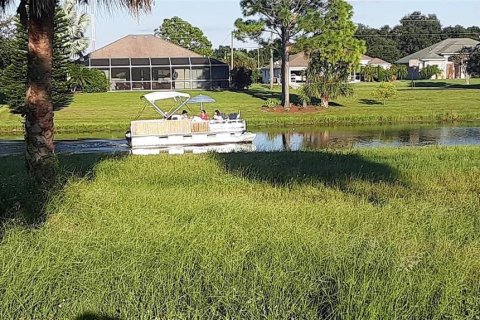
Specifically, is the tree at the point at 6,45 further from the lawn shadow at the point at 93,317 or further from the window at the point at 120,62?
the lawn shadow at the point at 93,317

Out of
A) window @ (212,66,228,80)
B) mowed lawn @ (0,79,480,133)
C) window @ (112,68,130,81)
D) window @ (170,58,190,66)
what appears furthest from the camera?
window @ (212,66,228,80)

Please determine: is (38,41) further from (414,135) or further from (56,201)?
(414,135)

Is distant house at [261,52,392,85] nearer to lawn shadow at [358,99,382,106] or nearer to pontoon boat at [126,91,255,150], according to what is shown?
lawn shadow at [358,99,382,106]

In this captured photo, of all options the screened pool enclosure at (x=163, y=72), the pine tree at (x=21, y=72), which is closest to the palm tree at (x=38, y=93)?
the pine tree at (x=21, y=72)

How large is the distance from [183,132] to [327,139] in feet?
22.0

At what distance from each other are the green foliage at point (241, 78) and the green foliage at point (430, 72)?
1422 inches

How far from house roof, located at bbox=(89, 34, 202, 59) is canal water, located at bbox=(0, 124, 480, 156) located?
34.1m

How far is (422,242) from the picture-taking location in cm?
675

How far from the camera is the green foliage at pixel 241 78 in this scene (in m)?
60.8

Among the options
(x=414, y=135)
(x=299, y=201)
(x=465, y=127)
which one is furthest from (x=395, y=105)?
(x=299, y=201)

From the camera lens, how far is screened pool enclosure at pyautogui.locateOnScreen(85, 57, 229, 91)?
62.6 metres

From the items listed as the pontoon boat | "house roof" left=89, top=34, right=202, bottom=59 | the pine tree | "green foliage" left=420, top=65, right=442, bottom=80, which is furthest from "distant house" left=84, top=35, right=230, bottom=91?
the pontoon boat

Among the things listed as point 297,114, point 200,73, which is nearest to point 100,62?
point 200,73

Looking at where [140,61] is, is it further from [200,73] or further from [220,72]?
[220,72]
